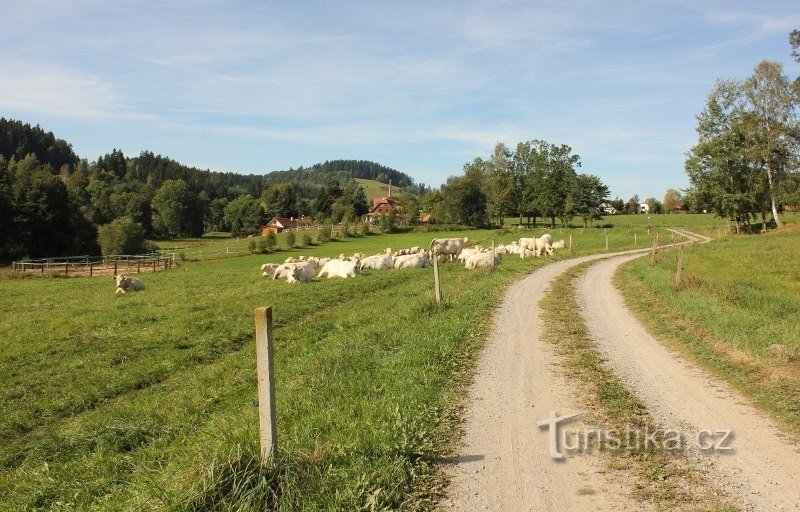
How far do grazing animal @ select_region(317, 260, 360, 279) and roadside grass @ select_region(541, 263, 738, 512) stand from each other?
17607mm

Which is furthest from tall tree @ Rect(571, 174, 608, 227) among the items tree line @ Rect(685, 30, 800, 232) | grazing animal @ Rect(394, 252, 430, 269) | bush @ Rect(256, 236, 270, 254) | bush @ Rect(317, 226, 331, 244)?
grazing animal @ Rect(394, 252, 430, 269)

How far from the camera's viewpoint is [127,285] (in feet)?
94.3

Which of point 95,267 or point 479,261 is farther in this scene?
point 95,267

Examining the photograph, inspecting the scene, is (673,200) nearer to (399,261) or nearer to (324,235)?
(324,235)

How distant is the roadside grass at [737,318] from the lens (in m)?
8.44

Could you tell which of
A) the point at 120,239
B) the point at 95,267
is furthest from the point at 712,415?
the point at 120,239

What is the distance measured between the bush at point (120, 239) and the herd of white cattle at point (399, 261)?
47368 mm

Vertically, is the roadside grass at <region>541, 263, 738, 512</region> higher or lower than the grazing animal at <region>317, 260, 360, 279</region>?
lower

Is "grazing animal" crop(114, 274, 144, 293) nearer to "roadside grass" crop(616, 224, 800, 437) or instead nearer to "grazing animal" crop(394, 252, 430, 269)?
"grazing animal" crop(394, 252, 430, 269)

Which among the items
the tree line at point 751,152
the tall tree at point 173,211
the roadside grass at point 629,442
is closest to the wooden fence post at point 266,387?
the roadside grass at point 629,442

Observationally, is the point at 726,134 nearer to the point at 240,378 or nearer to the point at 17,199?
the point at 240,378

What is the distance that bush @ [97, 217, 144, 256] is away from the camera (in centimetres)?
7250

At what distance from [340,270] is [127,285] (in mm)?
11205

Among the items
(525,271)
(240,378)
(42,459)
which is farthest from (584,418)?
(525,271)
